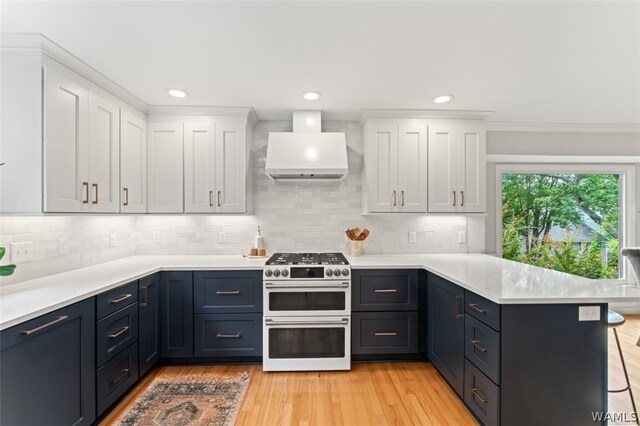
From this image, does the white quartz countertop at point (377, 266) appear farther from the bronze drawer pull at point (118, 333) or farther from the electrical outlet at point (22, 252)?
A: the bronze drawer pull at point (118, 333)

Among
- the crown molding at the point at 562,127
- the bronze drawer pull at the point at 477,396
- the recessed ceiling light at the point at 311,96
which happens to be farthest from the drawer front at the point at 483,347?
the crown molding at the point at 562,127

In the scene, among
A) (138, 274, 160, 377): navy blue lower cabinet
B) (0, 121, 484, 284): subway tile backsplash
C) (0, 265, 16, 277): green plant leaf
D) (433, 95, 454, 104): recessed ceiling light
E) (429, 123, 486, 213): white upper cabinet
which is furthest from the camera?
(0, 121, 484, 284): subway tile backsplash

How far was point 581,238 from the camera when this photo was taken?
4.01 metres

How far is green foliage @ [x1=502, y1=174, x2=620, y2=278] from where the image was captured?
3.87 metres

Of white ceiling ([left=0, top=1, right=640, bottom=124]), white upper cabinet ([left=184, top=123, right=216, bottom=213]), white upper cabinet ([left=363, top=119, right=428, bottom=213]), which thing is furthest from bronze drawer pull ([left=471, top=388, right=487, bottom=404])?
white upper cabinet ([left=184, top=123, right=216, bottom=213])

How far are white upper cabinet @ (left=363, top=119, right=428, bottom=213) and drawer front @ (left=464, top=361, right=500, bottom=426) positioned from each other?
5.11 feet

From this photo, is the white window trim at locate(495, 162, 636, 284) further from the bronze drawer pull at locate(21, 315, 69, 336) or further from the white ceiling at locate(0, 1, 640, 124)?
the bronze drawer pull at locate(21, 315, 69, 336)

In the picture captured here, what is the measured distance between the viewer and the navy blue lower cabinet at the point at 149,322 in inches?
93.7

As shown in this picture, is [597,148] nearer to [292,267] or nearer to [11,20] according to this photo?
[292,267]

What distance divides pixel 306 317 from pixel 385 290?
0.73 m

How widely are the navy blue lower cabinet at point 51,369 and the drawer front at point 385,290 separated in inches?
74.8

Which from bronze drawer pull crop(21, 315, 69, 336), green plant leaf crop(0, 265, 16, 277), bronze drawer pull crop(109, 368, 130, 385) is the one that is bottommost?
bronze drawer pull crop(109, 368, 130, 385)

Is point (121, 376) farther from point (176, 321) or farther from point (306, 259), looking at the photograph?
point (306, 259)

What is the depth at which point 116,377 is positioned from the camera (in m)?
2.07
